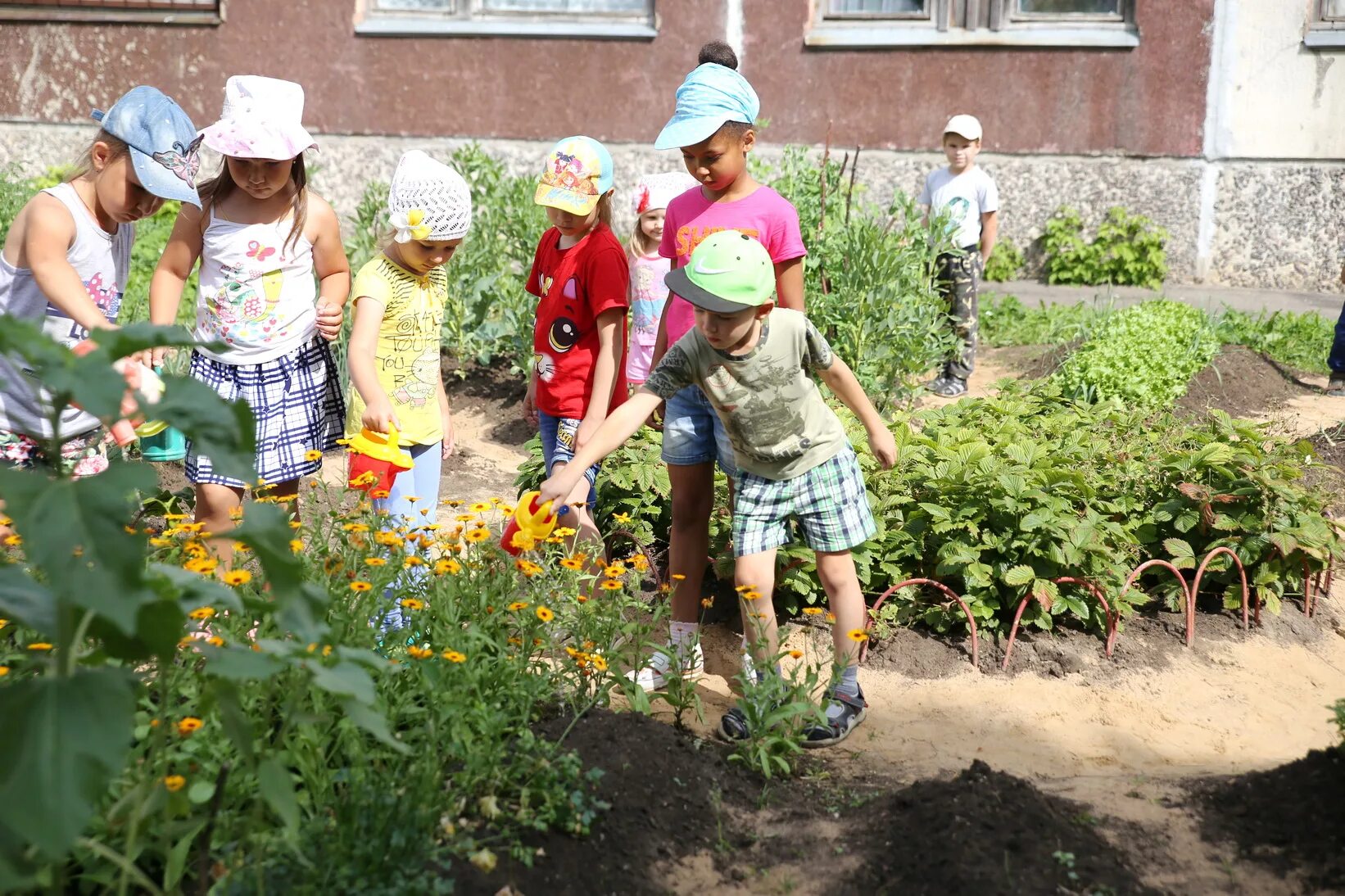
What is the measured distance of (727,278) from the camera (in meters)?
3.25

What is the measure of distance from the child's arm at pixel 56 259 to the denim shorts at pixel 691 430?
1611 mm

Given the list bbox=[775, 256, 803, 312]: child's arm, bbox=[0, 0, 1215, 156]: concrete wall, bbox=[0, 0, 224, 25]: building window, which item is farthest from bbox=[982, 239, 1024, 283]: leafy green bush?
bbox=[0, 0, 224, 25]: building window

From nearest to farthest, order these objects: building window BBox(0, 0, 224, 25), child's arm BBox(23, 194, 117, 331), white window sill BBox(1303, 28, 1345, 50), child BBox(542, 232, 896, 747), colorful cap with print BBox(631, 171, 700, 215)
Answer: child BBox(542, 232, 896, 747) < child's arm BBox(23, 194, 117, 331) < colorful cap with print BBox(631, 171, 700, 215) < white window sill BBox(1303, 28, 1345, 50) < building window BBox(0, 0, 224, 25)

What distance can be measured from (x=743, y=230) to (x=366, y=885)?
224 centimetres

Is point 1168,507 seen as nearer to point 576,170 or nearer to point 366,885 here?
point 576,170

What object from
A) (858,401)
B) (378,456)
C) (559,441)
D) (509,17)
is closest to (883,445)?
(858,401)

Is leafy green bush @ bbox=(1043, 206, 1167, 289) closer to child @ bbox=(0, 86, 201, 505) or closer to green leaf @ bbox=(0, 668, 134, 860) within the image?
child @ bbox=(0, 86, 201, 505)

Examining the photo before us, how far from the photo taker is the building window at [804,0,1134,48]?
9812mm

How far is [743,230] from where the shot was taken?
3.78m

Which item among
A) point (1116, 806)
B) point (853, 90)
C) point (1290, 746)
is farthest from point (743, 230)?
point (853, 90)

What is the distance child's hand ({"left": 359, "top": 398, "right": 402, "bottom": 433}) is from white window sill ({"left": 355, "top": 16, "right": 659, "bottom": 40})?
24.6 feet

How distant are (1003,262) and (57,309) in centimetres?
812

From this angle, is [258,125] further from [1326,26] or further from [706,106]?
[1326,26]

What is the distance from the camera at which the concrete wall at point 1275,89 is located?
9.51 meters
